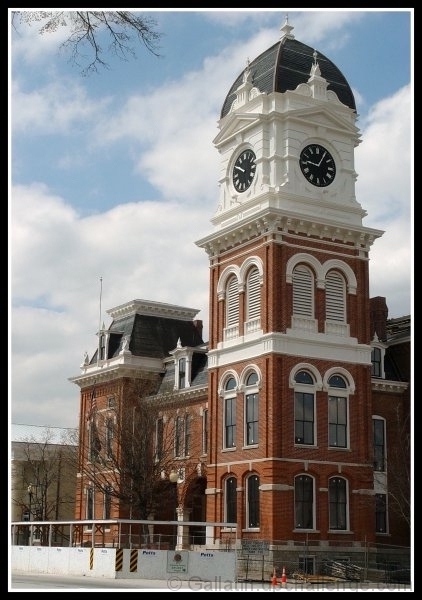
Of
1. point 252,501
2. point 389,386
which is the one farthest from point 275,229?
point 252,501

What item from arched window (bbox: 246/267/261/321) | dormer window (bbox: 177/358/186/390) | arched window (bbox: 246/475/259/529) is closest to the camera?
arched window (bbox: 246/475/259/529)

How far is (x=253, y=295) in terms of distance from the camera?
50.4 meters

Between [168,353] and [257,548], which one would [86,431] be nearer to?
[168,353]

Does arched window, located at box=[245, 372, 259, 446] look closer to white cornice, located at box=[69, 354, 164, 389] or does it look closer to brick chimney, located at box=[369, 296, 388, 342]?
brick chimney, located at box=[369, 296, 388, 342]

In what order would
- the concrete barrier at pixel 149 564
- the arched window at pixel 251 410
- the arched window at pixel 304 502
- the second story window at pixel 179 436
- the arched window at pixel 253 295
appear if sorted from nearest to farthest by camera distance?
the concrete barrier at pixel 149 564 → the arched window at pixel 304 502 → the arched window at pixel 251 410 → the arched window at pixel 253 295 → the second story window at pixel 179 436

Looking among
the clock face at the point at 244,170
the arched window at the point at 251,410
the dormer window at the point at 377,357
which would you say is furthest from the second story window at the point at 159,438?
the clock face at the point at 244,170

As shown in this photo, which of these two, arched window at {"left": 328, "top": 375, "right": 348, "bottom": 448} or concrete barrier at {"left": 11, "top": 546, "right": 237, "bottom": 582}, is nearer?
concrete barrier at {"left": 11, "top": 546, "right": 237, "bottom": 582}

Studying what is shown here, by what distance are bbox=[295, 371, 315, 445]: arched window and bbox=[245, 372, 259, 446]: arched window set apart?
200 centimetres

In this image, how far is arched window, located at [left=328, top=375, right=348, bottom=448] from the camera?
49.2m

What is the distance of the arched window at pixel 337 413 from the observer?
49.2m

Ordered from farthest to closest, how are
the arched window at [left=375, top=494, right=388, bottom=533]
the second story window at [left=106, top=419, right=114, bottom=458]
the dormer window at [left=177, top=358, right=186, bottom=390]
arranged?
the dormer window at [left=177, top=358, right=186, bottom=390] < the second story window at [left=106, top=419, right=114, bottom=458] < the arched window at [left=375, top=494, right=388, bottom=533]

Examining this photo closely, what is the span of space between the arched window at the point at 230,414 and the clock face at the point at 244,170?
34.1ft

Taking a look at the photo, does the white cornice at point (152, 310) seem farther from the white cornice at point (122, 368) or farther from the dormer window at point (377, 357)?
the dormer window at point (377, 357)

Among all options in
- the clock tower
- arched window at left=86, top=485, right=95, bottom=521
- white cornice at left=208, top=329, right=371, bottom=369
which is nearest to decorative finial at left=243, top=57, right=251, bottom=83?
the clock tower
